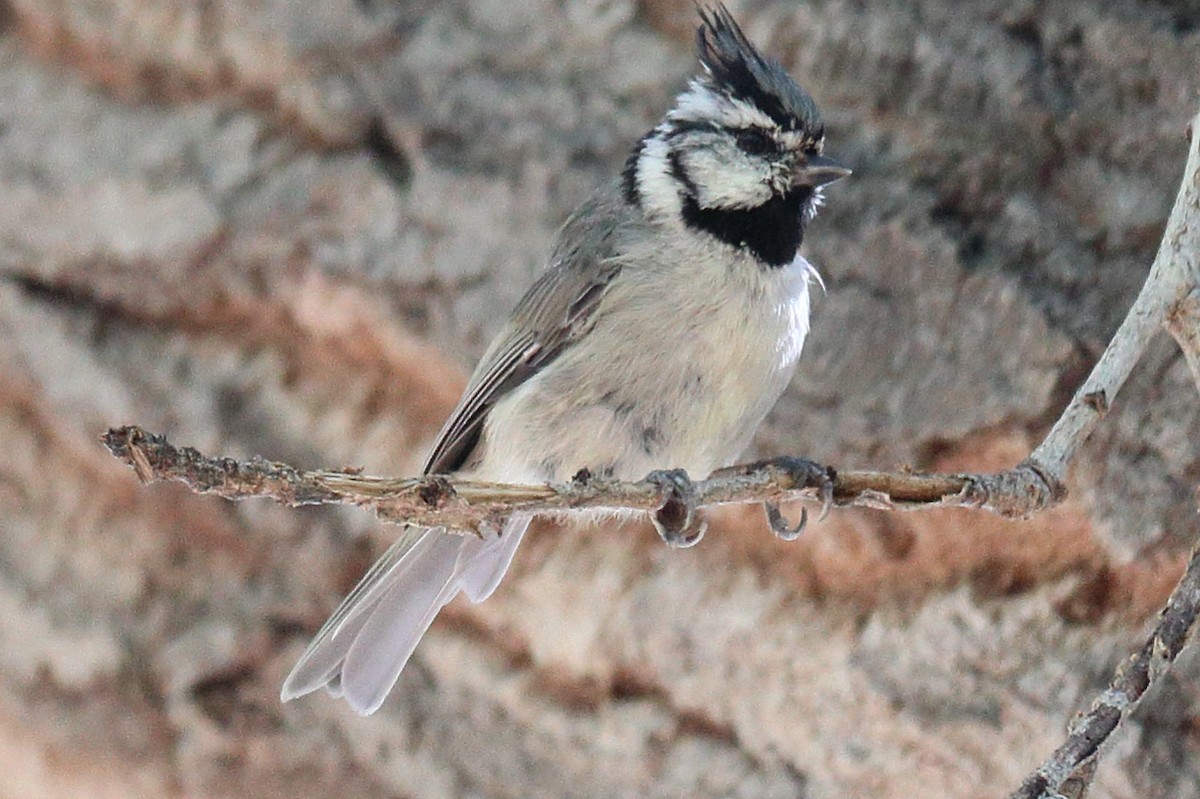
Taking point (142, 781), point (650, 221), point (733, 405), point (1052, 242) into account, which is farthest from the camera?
point (142, 781)

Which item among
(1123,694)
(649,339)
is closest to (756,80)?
(649,339)

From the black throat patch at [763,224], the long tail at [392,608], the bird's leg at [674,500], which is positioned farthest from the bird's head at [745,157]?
the long tail at [392,608]

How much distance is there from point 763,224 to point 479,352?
85cm

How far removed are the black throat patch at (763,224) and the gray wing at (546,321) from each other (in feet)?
0.52

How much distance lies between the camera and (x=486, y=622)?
11.1 feet

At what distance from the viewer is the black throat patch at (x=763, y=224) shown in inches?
106

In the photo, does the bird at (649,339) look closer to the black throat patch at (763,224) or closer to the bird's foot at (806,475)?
the black throat patch at (763,224)

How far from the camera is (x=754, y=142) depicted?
108 inches

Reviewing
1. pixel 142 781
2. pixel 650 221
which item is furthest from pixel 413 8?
pixel 142 781

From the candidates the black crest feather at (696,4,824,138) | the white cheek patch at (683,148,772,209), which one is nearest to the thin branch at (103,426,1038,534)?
the white cheek patch at (683,148,772,209)

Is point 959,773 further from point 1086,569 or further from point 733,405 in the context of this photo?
point 733,405

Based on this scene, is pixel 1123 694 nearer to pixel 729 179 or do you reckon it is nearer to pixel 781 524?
pixel 781 524

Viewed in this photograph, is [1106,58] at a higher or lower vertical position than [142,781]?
higher

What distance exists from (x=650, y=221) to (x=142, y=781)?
181 cm
